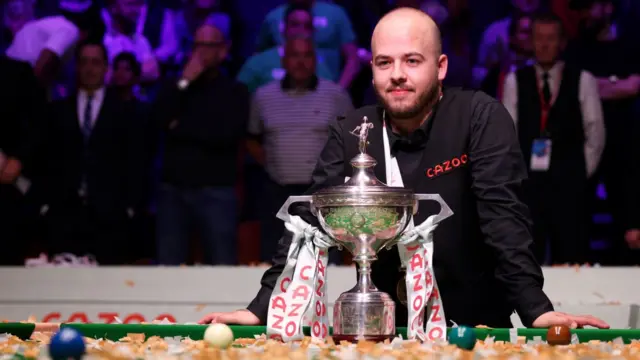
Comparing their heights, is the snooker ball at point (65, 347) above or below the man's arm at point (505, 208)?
below

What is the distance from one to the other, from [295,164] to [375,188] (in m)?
3.62

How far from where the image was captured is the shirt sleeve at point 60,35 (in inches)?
264

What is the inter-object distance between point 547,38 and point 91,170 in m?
2.79

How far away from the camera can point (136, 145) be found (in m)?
6.32

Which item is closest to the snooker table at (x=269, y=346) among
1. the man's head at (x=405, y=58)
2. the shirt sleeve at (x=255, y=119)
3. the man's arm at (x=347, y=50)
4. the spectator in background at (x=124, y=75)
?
the man's head at (x=405, y=58)

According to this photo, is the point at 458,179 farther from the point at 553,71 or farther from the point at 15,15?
the point at 15,15

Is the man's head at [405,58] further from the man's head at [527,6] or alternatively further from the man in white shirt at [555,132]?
the man's head at [527,6]

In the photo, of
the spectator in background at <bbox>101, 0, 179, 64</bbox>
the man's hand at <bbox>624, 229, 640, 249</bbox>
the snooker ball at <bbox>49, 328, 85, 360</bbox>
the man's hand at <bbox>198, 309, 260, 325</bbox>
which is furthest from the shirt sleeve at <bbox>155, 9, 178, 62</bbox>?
the snooker ball at <bbox>49, 328, 85, 360</bbox>

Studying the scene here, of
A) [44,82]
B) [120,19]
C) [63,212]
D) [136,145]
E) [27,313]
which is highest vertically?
[120,19]

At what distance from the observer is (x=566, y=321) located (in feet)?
7.89

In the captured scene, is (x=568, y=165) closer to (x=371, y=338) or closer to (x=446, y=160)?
(x=446, y=160)

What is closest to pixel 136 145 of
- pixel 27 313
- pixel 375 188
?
pixel 27 313

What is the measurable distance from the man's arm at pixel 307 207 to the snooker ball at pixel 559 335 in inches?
28.6

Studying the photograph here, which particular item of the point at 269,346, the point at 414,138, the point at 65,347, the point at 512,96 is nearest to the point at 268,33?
the point at 512,96
